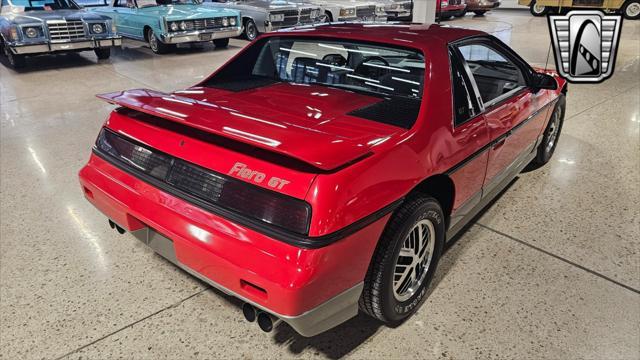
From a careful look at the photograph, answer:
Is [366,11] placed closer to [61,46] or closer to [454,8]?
[454,8]

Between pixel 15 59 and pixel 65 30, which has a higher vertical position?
pixel 65 30

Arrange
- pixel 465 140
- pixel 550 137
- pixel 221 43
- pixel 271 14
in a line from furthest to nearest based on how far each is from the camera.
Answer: pixel 221 43, pixel 271 14, pixel 550 137, pixel 465 140

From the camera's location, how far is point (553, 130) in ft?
13.0

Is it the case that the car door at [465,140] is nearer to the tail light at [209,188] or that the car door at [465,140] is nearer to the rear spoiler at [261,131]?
the rear spoiler at [261,131]

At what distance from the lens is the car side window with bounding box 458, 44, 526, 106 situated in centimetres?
285

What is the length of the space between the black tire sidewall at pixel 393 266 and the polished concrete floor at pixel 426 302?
101mm

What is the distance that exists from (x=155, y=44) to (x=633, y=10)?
1740 cm

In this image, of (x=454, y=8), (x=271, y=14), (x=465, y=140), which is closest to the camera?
(x=465, y=140)

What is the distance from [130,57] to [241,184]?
9.58 meters

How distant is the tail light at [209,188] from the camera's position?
1.58 m

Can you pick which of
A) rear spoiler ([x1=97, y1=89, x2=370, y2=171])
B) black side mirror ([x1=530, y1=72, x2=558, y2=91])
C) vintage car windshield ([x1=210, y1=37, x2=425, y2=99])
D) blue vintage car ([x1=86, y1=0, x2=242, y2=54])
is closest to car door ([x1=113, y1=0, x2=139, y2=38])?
blue vintage car ([x1=86, y1=0, x2=242, y2=54])

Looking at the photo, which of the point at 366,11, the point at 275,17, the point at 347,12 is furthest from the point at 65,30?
the point at 366,11

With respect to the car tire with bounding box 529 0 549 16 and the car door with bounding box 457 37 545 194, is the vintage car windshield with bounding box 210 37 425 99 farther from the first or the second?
the car tire with bounding box 529 0 549 16

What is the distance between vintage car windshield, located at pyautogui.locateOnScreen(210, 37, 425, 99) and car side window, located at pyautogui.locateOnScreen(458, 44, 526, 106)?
51 cm
